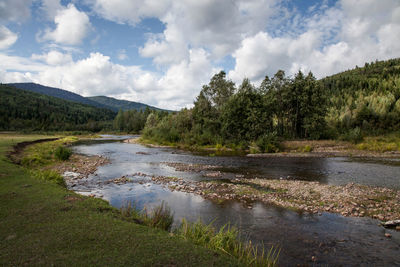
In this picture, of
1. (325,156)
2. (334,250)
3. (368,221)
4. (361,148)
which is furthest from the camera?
(361,148)

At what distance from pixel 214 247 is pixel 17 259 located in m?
5.31

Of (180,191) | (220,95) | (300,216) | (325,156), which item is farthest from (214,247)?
(220,95)

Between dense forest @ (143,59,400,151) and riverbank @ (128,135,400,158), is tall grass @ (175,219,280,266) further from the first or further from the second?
dense forest @ (143,59,400,151)

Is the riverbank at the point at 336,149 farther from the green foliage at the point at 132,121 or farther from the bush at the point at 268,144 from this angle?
the green foliage at the point at 132,121

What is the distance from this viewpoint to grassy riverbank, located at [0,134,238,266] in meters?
5.66

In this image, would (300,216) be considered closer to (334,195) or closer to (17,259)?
(334,195)

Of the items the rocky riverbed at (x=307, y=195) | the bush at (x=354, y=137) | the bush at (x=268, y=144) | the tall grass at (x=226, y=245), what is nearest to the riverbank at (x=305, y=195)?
the rocky riverbed at (x=307, y=195)

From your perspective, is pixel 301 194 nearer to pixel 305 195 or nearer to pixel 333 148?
pixel 305 195

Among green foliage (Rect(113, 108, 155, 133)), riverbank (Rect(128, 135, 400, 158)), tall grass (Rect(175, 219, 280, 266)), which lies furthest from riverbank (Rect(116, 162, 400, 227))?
green foliage (Rect(113, 108, 155, 133))

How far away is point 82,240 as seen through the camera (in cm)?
658

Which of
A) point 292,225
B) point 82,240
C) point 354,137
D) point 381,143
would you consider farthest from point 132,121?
point 82,240

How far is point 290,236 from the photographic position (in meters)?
9.59

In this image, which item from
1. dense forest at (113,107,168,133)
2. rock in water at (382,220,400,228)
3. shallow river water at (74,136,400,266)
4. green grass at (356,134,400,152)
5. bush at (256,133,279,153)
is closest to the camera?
shallow river water at (74,136,400,266)

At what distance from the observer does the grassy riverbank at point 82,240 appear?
5.66 m
